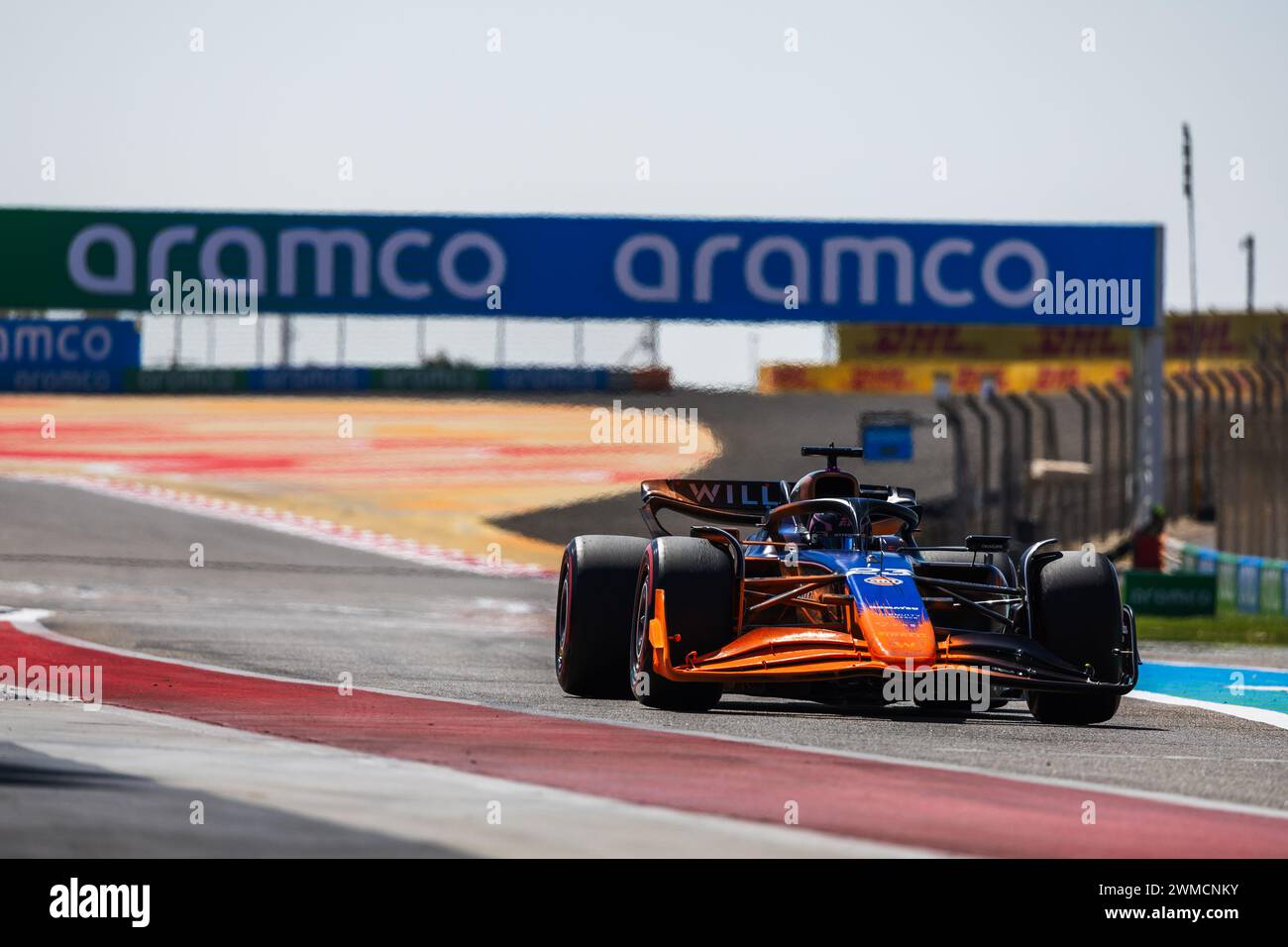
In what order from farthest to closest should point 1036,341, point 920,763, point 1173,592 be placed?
point 1036,341 → point 1173,592 → point 920,763

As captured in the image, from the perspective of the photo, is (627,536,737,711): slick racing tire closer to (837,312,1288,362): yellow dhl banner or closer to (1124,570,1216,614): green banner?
(1124,570,1216,614): green banner

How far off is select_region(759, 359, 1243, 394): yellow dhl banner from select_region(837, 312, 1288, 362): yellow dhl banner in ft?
1.22

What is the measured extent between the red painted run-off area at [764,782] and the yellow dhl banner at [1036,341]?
5631 cm

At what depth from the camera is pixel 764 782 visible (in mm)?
6484

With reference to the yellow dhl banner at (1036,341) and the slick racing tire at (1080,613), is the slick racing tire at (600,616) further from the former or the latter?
the yellow dhl banner at (1036,341)

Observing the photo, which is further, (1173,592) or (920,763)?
(1173,592)

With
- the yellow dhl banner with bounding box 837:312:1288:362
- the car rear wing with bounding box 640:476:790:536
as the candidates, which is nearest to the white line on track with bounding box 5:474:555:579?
the car rear wing with bounding box 640:476:790:536

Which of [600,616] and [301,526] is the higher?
[600,616]

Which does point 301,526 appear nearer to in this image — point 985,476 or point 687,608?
point 985,476

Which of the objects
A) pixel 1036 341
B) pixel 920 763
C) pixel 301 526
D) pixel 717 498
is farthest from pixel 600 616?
pixel 1036 341

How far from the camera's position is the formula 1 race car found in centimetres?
871

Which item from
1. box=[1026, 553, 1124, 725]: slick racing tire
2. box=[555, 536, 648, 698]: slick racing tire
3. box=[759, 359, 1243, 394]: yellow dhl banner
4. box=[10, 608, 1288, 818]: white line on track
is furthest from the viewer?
box=[759, 359, 1243, 394]: yellow dhl banner

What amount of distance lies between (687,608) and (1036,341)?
58.1 m
